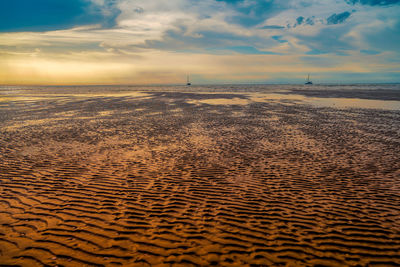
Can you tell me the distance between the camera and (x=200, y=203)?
26.2 feet

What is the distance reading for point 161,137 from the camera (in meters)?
18.0

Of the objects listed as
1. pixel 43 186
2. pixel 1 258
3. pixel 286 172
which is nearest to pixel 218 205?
pixel 286 172

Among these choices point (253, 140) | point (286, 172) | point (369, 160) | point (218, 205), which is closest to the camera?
point (218, 205)

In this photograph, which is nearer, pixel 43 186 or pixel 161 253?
pixel 161 253

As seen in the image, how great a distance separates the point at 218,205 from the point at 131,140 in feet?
36.5

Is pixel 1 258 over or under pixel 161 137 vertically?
under

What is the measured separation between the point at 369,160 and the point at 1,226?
16.3 metres

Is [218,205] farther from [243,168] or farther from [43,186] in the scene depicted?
[43,186]

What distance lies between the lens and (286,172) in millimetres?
10781

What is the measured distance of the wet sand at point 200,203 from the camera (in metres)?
5.60

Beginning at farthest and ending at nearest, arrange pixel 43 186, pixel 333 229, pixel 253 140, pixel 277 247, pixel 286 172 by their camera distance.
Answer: pixel 253 140 < pixel 286 172 < pixel 43 186 < pixel 333 229 < pixel 277 247

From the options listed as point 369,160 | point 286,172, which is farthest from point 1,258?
point 369,160

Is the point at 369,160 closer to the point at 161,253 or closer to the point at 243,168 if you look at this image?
the point at 243,168

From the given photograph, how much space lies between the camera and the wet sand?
560cm
